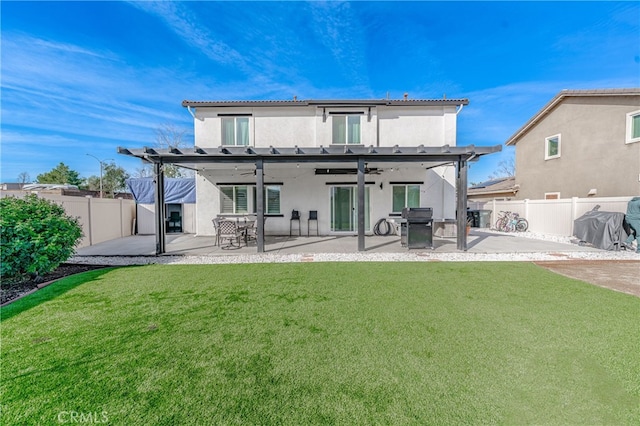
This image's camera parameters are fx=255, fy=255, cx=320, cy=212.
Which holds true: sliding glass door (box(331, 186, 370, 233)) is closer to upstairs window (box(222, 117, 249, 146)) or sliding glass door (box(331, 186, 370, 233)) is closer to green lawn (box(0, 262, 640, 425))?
upstairs window (box(222, 117, 249, 146))

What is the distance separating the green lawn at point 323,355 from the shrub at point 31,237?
3.05 feet

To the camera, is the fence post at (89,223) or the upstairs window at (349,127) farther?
the upstairs window at (349,127)

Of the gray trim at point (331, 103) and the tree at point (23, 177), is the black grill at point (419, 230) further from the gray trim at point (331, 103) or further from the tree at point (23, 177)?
the tree at point (23, 177)

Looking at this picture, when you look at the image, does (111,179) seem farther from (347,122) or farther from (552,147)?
(552,147)

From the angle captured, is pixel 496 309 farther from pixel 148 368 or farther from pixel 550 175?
pixel 550 175

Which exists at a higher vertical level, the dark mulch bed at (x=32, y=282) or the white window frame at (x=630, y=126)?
the white window frame at (x=630, y=126)

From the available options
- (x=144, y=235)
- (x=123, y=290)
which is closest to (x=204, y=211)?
(x=144, y=235)

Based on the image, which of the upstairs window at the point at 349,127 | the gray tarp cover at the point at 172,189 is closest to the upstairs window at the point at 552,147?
the upstairs window at the point at 349,127

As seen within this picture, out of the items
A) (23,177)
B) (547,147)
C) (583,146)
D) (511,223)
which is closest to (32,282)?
(511,223)

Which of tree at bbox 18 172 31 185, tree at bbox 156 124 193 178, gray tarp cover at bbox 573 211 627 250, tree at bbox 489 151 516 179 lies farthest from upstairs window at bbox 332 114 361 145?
tree at bbox 18 172 31 185

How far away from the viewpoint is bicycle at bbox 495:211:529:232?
1389 centimetres

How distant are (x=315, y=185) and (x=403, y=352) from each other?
10078 mm

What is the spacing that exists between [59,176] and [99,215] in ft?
112

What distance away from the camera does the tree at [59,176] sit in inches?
1319
